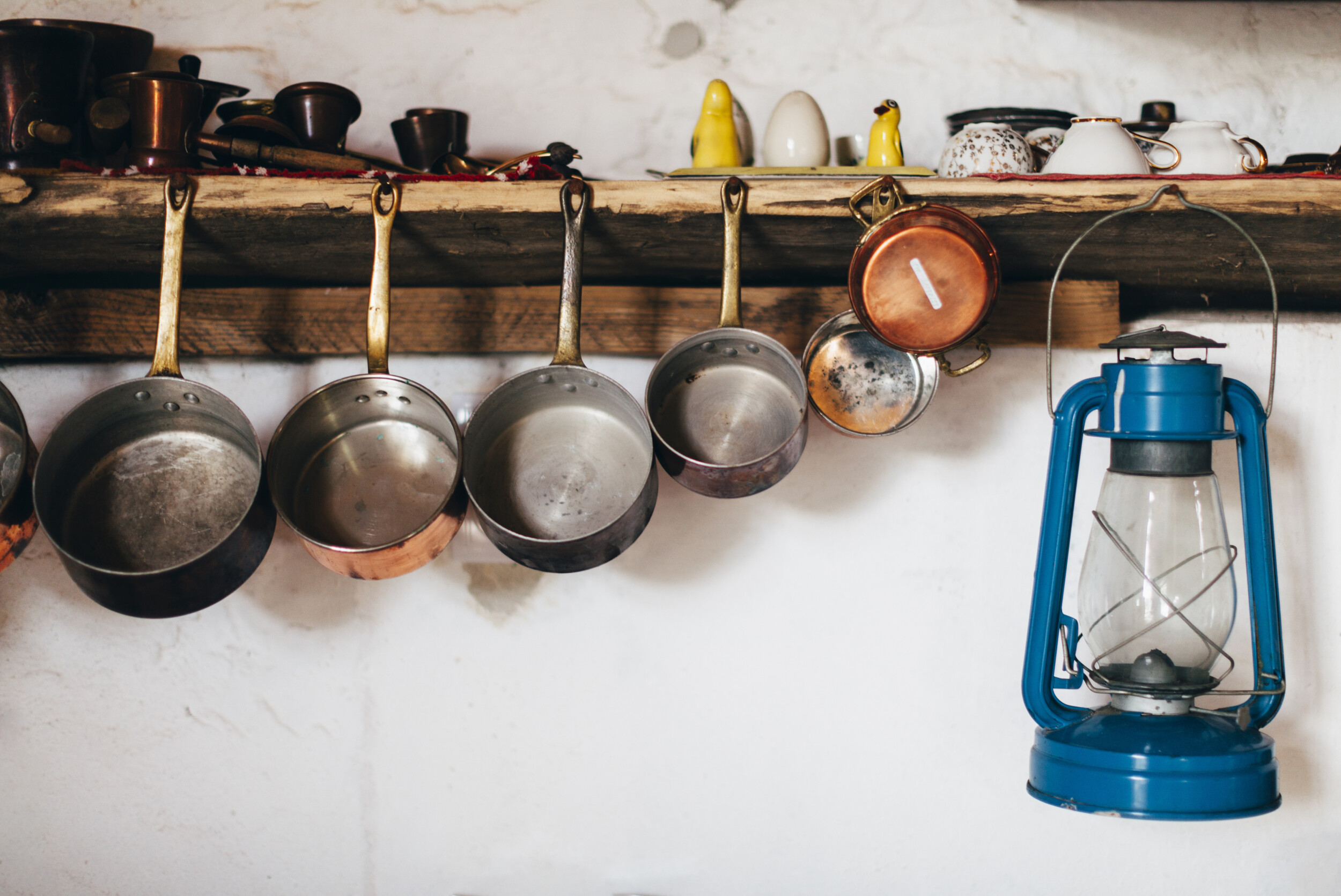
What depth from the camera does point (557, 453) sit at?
1.18m

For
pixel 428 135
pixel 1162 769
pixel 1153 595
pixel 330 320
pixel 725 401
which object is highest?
pixel 428 135

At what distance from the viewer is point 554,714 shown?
127 cm

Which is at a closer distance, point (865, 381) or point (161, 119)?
point (161, 119)

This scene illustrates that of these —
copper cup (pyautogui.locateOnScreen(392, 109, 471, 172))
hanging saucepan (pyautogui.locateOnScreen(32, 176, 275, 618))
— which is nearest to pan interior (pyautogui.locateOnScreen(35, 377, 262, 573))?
hanging saucepan (pyautogui.locateOnScreen(32, 176, 275, 618))

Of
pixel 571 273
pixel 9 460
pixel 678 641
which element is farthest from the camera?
pixel 678 641

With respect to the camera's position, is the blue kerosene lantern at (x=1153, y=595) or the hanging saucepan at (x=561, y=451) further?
the hanging saucepan at (x=561, y=451)

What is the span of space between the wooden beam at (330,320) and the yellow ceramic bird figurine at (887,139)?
0.19 meters

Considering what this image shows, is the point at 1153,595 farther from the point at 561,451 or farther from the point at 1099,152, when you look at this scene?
the point at 561,451

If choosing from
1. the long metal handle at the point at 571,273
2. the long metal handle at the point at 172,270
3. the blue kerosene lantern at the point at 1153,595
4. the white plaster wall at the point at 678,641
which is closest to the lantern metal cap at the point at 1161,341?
the blue kerosene lantern at the point at 1153,595

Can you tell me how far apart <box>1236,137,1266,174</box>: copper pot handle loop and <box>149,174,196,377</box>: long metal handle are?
1.20 m

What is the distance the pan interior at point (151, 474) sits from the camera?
1132 millimetres

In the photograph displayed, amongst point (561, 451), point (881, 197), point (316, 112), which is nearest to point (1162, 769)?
point (881, 197)

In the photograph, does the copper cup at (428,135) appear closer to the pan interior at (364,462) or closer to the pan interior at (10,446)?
the pan interior at (364,462)

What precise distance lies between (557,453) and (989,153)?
0.64m
